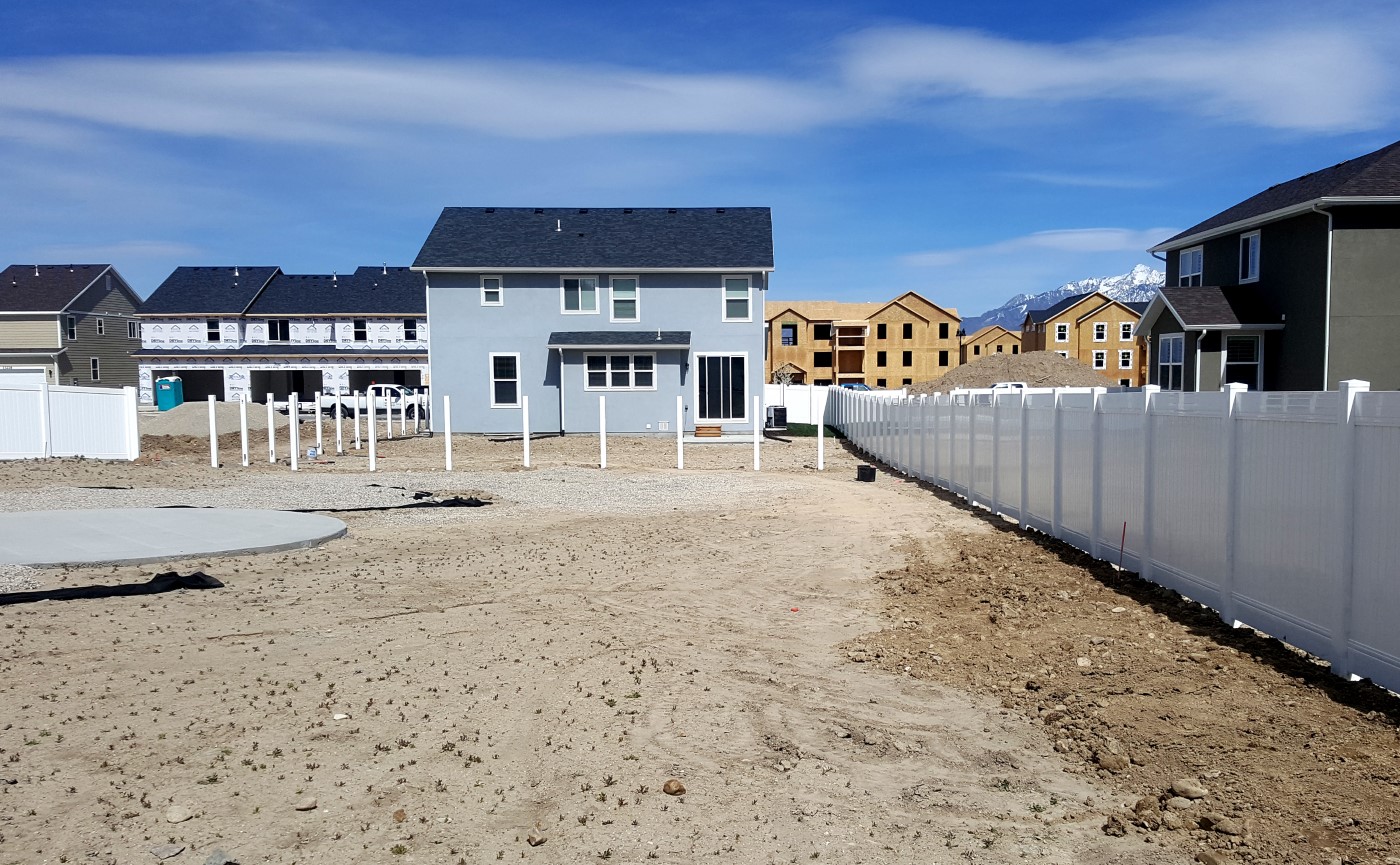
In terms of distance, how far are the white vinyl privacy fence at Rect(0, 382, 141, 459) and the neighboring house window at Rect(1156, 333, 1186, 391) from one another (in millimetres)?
29583

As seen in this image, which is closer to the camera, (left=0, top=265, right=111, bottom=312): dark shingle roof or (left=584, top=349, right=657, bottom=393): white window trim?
(left=584, top=349, right=657, bottom=393): white window trim

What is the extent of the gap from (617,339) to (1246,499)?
2851cm

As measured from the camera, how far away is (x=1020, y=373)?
6191cm

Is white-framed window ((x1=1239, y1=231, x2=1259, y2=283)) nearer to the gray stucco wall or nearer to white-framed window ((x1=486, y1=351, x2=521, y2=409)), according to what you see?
the gray stucco wall

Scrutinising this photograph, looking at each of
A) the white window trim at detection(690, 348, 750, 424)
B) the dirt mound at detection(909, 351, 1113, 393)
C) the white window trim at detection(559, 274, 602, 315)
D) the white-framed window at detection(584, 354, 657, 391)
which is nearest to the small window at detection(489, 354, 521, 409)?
the white window trim at detection(559, 274, 602, 315)

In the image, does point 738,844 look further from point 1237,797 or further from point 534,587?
point 534,587

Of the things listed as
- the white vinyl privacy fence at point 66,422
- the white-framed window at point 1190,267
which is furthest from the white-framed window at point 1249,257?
the white vinyl privacy fence at point 66,422

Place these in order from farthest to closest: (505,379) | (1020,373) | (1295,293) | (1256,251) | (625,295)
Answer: (1020,373), (625,295), (505,379), (1256,251), (1295,293)

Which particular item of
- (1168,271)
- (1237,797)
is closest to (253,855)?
(1237,797)

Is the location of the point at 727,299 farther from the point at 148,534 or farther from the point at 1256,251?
the point at 148,534

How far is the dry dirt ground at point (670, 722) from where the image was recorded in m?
4.17

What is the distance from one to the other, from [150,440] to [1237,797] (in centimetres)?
3411

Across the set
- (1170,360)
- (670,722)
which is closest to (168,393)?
(1170,360)

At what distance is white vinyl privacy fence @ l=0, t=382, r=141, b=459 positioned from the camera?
2227cm
